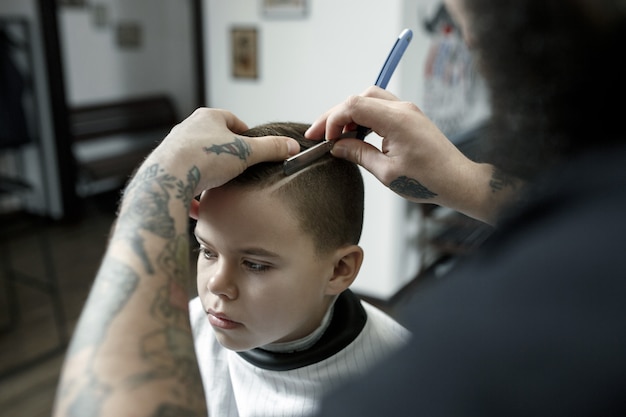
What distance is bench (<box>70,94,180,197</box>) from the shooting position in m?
4.80

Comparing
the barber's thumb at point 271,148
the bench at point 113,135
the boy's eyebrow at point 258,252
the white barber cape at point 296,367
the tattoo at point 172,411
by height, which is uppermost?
the barber's thumb at point 271,148

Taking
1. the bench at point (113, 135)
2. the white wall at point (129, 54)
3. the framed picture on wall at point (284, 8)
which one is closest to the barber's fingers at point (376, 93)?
the framed picture on wall at point (284, 8)

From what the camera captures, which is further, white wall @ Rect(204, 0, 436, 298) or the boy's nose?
white wall @ Rect(204, 0, 436, 298)

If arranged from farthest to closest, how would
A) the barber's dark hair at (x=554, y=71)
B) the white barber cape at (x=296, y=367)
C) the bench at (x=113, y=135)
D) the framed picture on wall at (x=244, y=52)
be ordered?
1. the bench at (x=113, y=135)
2. the framed picture on wall at (x=244, y=52)
3. the white barber cape at (x=296, y=367)
4. the barber's dark hair at (x=554, y=71)

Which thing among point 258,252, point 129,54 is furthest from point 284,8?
point 129,54

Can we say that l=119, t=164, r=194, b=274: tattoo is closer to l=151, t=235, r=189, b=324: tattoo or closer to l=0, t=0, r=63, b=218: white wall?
l=151, t=235, r=189, b=324: tattoo

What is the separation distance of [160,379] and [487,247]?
341mm

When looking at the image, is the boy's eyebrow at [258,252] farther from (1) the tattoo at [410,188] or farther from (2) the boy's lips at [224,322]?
(1) the tattoo at [410,188]

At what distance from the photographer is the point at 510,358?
1.34 feet

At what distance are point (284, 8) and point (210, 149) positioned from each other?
8.03ft

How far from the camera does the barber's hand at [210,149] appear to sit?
2.43 feet

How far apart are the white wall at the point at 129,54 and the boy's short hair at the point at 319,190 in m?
4.36

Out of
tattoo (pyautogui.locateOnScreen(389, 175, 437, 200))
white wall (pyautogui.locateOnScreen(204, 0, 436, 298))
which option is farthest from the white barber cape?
white wall (pyautogui.locateOnScreen(204, 0, 436, 298))

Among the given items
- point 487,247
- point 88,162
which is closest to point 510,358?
point 487,247
